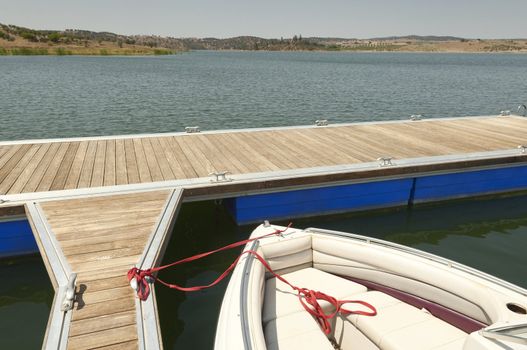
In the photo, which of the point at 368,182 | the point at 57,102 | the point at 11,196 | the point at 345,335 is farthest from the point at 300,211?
the point at 57,102

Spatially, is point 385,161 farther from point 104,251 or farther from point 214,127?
point 214,127

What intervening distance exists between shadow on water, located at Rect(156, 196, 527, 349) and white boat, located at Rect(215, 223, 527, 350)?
157cm

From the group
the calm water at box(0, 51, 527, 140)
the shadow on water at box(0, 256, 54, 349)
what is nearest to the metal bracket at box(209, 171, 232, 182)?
the shadow on water at box(0, 256, 54, 349)

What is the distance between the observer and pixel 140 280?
4.27m

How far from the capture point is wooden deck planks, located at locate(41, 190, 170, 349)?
3732 millimetres

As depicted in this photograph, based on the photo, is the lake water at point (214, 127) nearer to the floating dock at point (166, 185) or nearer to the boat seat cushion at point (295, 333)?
the floating dock at point (166, 185)

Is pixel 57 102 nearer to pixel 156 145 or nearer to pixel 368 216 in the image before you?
pixel 156 145

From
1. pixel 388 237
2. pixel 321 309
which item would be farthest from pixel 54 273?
pixel 388 237

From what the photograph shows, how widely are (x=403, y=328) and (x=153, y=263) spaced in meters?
3.19

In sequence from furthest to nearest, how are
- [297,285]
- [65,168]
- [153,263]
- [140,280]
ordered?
[65,168], [297,285], [153,263], [140,280]

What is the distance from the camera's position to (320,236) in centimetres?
513

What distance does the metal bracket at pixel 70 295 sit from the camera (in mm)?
3910

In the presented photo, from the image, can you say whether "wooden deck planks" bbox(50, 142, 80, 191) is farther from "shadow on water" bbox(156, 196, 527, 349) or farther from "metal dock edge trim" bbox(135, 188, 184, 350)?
"shadow on water" bbox(156, 196, 527, 349)

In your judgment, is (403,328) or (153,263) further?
(153,263)
